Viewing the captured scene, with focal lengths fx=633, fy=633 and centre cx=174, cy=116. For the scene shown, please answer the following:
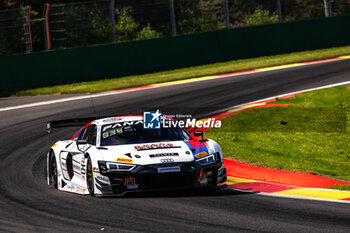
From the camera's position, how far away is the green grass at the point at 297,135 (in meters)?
11.9

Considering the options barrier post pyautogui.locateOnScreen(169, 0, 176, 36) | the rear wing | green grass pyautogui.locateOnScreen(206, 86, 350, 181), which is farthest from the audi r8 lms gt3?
barrier post pyautogui.locateOnScreen(169, 0, 176, 36)

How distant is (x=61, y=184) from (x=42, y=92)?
1369 cm

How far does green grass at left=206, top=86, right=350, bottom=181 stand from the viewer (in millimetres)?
11898

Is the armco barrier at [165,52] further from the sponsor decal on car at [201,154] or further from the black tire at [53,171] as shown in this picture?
the sponsor decal on car at [201,154]

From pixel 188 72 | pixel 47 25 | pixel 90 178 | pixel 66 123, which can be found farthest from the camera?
pixel 188 72

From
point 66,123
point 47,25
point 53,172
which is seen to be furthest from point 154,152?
point 47,25

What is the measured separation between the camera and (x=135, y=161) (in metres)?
9.04

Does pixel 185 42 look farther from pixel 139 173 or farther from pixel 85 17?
pixel 139 173

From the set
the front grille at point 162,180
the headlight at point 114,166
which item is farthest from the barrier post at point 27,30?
the front grille at point 162,180

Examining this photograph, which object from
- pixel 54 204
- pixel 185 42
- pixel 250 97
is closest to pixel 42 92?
pixel 185 42

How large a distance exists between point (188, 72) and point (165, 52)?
1783 millimetres

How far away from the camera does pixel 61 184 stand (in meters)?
10.6

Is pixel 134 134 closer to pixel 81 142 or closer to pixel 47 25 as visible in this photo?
pixel 81 142

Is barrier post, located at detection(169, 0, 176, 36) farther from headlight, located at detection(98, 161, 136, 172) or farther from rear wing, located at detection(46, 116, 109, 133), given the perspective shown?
headlight, located at detection(98, 161, 136, 172)
